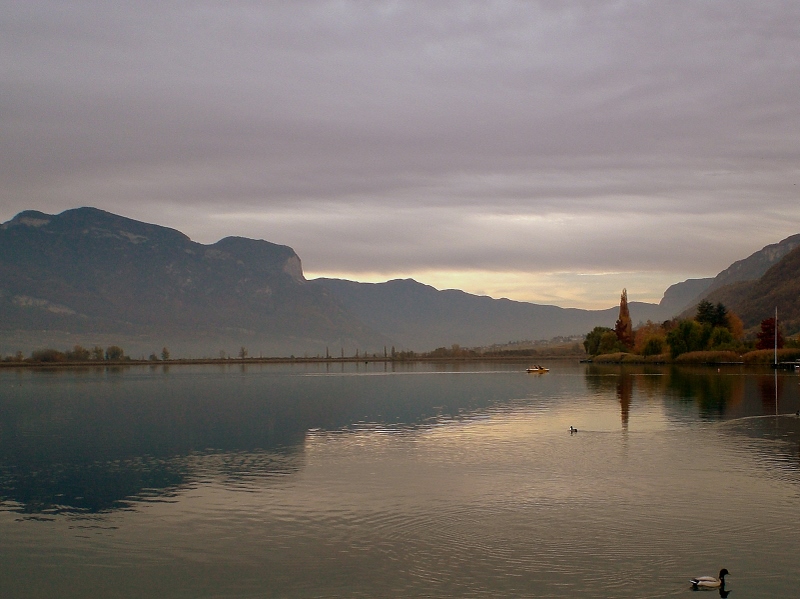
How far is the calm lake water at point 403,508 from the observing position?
21.0 m

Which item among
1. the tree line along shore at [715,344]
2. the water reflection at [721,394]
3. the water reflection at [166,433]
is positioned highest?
the tree line along shore at [715,344]

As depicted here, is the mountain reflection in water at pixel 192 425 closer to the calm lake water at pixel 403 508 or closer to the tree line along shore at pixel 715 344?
the calm lake water at pixel 403 508

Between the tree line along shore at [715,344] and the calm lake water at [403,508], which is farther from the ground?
the tree line along shore at [715,344]

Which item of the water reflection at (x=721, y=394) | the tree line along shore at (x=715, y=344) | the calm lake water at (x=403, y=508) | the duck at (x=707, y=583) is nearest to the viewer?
the duck at (x=707, y=583)

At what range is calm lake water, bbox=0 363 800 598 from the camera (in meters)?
21.0

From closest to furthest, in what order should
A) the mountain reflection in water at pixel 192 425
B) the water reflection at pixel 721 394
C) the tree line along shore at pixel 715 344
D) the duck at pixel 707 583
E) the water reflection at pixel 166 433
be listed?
1. the duck at pixel 707 583
2. the water reflection at pixel 166 433
3. the mountain reflection in water at pixel 192 425
4. the water reflection at pixel 721 394
5. the tree line along shore at pixel 715 344

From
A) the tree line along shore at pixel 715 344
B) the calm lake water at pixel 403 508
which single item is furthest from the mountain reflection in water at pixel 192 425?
the tree line along shore at pixel 715 344

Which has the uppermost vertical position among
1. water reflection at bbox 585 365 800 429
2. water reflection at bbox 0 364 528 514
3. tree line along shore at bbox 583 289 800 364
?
tree line along shore at bbox 583 289 800 364

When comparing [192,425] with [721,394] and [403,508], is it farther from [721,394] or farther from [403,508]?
[721,394]

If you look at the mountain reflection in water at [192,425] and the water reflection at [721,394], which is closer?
the mountain reflection in water at [192,425]

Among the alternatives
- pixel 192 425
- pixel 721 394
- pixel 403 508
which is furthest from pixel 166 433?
pixel 721 394

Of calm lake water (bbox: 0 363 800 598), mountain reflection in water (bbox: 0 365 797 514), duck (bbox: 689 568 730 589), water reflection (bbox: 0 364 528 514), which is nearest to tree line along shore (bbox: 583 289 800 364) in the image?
mountain reflection in water (bbox: 0 365 797 514)

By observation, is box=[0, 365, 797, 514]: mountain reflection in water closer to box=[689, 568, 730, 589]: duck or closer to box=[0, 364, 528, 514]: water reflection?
Result: box=[0, 364, 528, 514]: water reflection

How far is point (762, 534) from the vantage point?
24266mm
